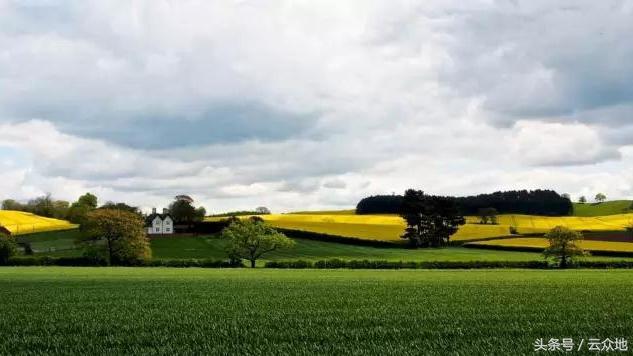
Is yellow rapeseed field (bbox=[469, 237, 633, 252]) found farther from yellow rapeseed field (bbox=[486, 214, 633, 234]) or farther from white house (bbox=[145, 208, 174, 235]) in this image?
white house (bbox=[145, 208, 174, 235])

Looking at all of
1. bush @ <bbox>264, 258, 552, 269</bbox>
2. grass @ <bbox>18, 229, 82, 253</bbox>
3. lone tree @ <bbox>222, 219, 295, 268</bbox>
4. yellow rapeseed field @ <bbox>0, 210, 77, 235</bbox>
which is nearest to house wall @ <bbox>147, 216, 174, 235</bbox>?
yellow rapeseed field @ <bbox>0, 210, 77, 235</bbox>

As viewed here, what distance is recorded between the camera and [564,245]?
86875 mm

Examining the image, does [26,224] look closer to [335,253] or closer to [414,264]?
[335,253]

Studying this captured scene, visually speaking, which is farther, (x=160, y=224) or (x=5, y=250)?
(x=160, y=224)

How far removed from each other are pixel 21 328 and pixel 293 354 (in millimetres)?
8108

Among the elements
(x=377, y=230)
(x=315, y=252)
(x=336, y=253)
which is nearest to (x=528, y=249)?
(x=336, y=253)

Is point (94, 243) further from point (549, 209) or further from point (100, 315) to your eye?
point (549, 209)

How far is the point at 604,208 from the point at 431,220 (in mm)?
83059

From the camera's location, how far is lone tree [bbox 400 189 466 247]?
420ft

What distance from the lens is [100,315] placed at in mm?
17688

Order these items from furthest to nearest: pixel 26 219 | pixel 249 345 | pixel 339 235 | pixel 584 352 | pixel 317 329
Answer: pixel 26 219 < pixel 339 235 < pixel 317 329 < pixel 249 345 < pixel 584 352

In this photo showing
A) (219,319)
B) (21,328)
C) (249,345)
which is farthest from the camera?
(219,319)

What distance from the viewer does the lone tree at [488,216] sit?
525 ft

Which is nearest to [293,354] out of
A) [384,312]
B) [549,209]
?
[384,312]
